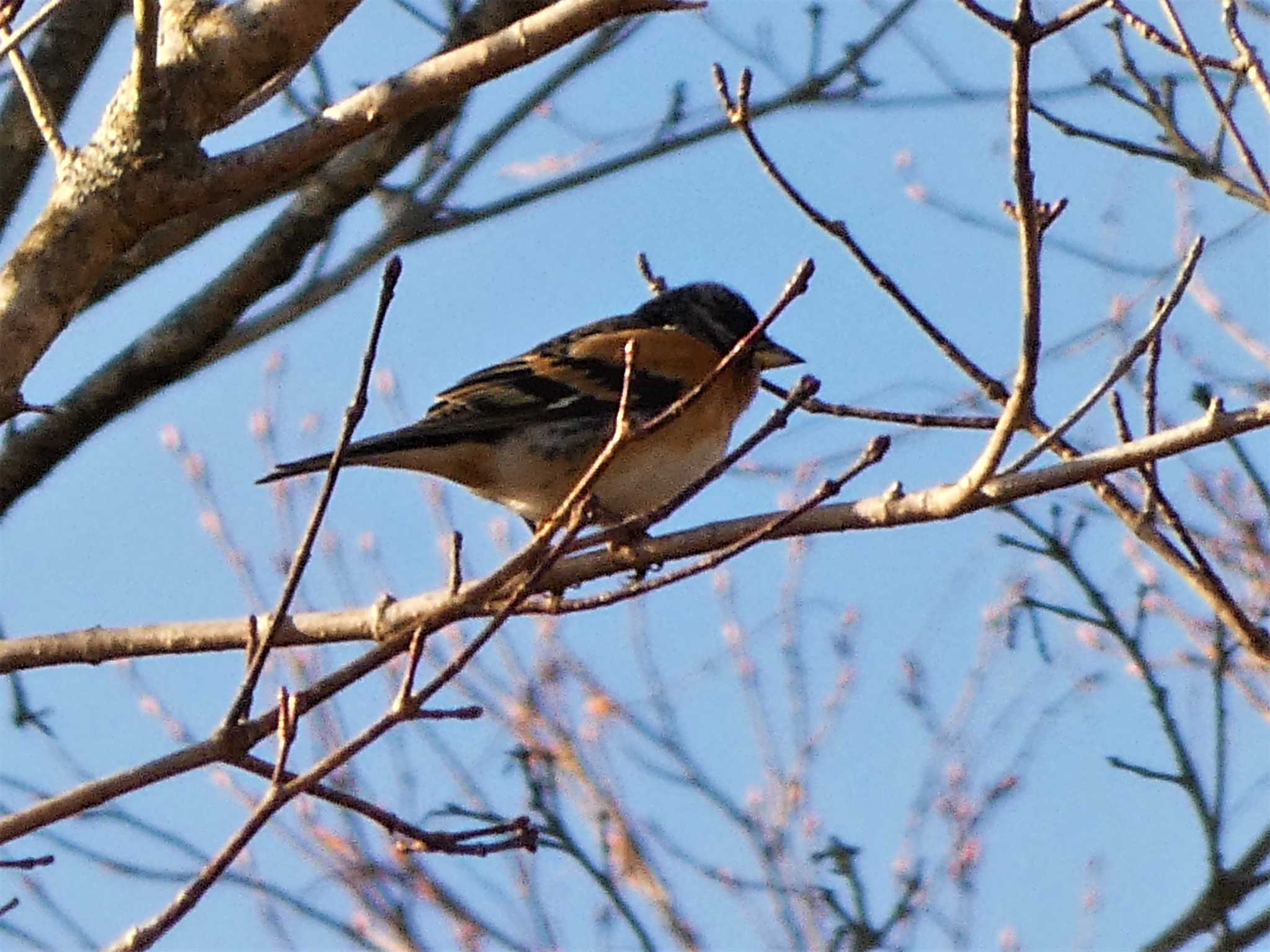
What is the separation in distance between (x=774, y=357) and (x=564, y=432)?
1120 mm

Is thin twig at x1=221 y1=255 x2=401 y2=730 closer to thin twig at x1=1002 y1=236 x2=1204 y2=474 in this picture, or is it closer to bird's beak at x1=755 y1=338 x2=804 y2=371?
thin twig at x1=1002 y1=236 x2=1204 y2=474

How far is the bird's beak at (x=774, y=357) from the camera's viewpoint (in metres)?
5.65

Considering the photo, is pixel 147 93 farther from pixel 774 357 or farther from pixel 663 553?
pixel 774 357

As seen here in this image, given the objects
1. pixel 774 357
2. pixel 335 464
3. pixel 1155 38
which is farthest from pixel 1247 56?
pixel 774 357

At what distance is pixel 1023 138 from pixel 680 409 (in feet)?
1.95

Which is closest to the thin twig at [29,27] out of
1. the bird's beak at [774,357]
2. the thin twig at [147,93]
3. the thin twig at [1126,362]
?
the thin twig at [147,93]

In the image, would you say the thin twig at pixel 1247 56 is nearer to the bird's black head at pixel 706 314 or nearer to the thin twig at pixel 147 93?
the thin twig at pixel 147 93

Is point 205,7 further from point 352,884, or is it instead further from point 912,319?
point 352,884

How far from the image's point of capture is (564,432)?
4801 mm

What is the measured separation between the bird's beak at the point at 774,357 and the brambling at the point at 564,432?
1.11 feet

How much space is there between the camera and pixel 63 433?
14.8 ft

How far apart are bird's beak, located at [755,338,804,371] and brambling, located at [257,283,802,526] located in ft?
1.11

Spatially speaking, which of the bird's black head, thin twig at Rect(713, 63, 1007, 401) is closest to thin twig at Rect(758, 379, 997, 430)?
thin twig at Rect(713, 63, 1007, 401)

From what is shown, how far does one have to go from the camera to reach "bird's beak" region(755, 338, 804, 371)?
565 centimetres
